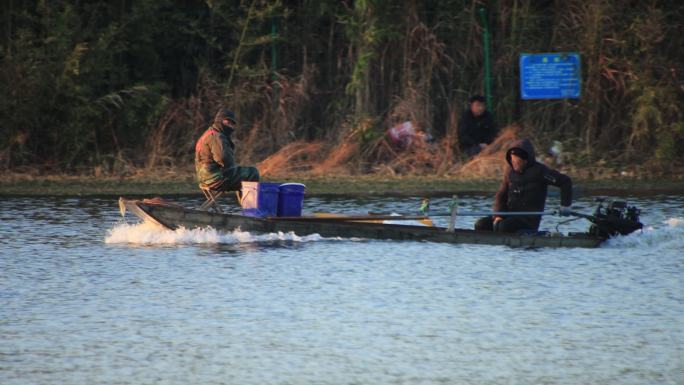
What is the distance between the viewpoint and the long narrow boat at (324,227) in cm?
1608

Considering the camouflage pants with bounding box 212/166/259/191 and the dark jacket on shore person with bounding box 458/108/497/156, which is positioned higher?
the dark jacket on shore person with bounding box 458/108/497/156

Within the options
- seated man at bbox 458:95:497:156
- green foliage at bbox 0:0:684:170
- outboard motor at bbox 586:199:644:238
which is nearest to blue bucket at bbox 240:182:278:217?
outboard motor at bbox 586:199:644:238

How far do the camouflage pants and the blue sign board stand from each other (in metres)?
11.5

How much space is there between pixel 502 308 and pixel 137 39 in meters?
19.1

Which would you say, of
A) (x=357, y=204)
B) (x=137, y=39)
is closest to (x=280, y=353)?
(x=357, y=204)

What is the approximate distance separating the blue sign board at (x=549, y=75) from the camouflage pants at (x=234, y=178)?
11512mm

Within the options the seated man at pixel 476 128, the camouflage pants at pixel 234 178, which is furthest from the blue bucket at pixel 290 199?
the seated man at pixel 476 128

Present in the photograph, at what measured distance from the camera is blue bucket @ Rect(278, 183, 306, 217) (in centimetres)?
1655

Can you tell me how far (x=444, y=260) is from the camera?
1495 centimetres

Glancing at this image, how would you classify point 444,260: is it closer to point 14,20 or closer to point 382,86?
point 382,86

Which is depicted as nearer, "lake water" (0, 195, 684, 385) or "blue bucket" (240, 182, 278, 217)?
"lake water" (0, 195, 684, 385)

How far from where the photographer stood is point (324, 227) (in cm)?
1636

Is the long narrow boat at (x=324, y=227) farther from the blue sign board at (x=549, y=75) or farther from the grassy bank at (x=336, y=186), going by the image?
the blue sign board at (x=549, y=75)

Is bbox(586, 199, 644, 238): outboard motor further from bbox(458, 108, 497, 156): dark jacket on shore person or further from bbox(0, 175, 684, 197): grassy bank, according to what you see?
bbox(458, 108, 497, 156): dark jacket on shore person
